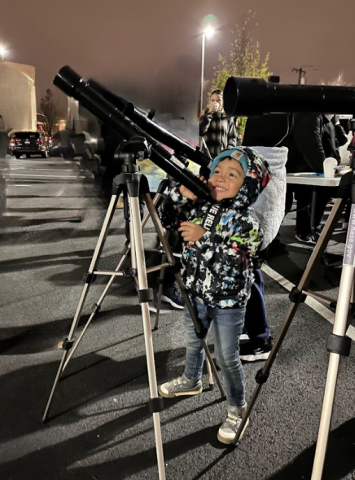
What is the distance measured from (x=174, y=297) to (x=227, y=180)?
187 centimetres

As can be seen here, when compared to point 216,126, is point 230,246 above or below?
below

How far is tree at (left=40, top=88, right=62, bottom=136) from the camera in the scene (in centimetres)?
258

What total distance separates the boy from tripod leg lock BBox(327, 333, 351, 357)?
2.61 ft

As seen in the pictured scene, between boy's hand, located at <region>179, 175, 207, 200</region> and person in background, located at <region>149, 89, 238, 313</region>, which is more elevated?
person in background, located at <region>149, 89, 238, 313</region>

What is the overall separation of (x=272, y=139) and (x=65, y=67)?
2137 millimetres

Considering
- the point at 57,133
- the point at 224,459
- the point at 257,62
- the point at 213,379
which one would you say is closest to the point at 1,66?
the point at 57,133

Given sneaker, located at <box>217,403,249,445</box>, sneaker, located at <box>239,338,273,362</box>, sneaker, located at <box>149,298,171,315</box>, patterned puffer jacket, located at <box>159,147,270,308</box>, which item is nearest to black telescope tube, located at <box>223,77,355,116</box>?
patterned puffer jacket, located at <box>159,147,270,308</box>

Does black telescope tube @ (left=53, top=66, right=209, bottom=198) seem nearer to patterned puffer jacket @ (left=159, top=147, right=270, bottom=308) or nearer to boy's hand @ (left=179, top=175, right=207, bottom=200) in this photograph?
boy's hand @ (left=179, top=175, right=207, bottom=200)

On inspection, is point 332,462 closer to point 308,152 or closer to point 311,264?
point 311,264

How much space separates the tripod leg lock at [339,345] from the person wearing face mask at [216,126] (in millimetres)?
4366

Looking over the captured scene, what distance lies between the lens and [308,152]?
179 inches

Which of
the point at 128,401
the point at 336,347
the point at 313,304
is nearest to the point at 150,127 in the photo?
the point at 336,347

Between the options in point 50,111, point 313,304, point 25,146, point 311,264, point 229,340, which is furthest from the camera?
point 25,146

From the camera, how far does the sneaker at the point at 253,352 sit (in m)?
2.65
